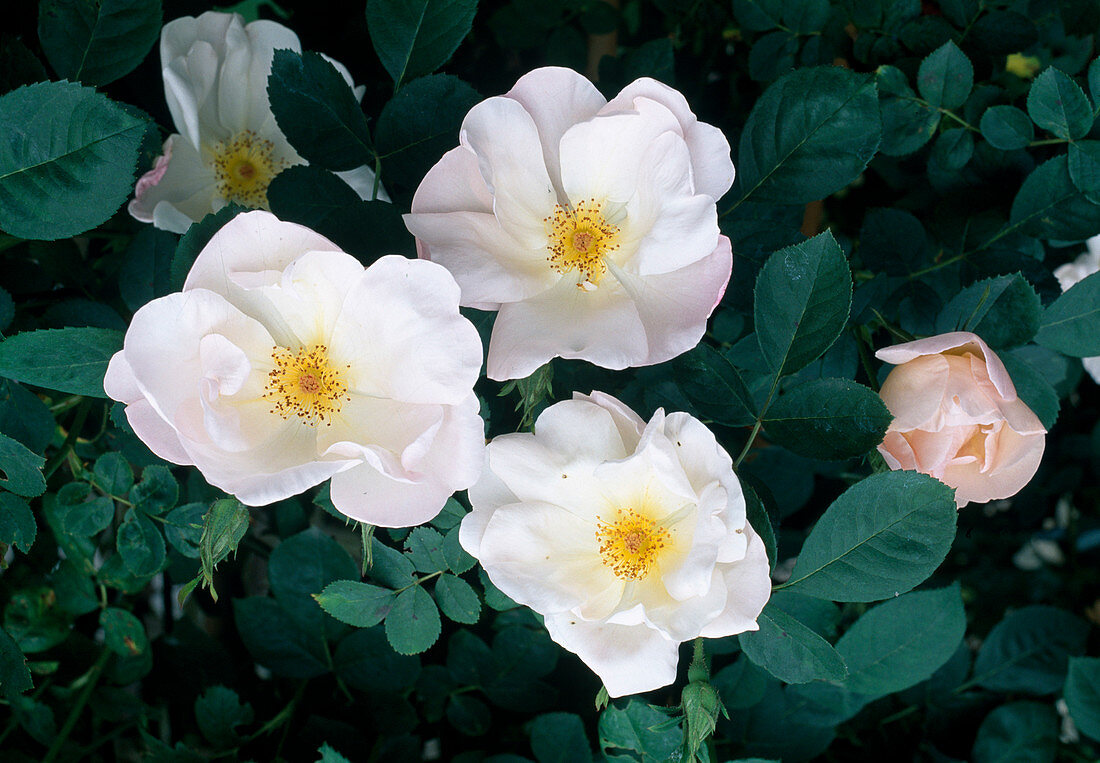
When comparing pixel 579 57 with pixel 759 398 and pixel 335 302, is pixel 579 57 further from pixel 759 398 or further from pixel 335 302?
pixel 335 302

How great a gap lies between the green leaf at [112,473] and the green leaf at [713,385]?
509 millimetres

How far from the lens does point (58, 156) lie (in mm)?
547

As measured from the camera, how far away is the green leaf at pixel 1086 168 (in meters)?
0.73

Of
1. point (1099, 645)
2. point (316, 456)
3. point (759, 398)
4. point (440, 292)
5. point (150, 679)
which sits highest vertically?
point (440, 292)

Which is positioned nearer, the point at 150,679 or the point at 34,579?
the point at 34,579

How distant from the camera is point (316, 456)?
0.56 metres

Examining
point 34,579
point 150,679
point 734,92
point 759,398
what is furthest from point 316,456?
point 734,92

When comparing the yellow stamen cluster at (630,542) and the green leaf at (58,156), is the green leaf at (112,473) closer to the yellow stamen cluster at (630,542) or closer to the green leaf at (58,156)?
the green leaf at (58,156)

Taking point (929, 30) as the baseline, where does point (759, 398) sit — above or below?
below

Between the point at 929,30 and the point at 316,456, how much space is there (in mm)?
735

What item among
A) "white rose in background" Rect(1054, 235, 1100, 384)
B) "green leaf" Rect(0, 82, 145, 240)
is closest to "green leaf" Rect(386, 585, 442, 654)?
"green leaf" Rect(0, 82, 145, 240)

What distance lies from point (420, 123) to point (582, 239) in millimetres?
159

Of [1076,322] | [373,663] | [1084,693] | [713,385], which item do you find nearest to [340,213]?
[713,385]

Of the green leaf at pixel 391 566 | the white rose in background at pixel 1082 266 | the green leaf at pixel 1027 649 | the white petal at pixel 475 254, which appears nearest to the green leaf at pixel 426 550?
the green leaf at pixel 391 566
